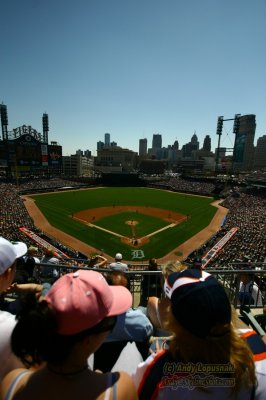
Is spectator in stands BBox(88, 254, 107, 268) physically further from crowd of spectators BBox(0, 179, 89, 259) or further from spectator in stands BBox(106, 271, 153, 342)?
crowd of spectators BBox(0, 179, 89, 259)

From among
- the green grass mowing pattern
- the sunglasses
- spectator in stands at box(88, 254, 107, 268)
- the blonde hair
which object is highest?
the sunglasses

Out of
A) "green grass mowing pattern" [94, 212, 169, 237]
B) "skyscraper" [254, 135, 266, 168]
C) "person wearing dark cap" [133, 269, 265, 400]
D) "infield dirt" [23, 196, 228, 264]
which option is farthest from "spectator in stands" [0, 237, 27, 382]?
"skyscraper" [254, 135, 266, 168]

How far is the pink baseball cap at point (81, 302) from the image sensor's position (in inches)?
56.0

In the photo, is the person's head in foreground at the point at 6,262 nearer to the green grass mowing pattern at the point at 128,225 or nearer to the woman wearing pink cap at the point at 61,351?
the woman wearing pink cap at the point at 61,351

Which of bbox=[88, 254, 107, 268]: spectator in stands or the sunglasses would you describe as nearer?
the sunglasses

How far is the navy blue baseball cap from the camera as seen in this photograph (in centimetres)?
165

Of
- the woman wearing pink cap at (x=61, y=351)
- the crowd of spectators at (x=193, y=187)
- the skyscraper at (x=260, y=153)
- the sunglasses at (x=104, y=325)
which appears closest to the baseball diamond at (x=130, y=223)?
the crowd of spectators at (x=193, y=187)

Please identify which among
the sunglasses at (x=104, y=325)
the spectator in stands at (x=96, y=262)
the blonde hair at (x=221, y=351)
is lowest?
the spectator in stands at (x=96, y=262)

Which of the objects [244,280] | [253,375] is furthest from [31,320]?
[244,280]

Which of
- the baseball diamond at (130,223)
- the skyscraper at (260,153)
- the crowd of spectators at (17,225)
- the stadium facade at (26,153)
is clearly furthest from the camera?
the skyscraper at (260,153)

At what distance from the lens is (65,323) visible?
1411 mm

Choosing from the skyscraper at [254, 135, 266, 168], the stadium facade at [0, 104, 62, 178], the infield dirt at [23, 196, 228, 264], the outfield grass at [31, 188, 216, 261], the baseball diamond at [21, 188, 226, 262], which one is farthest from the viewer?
the skyscraper at [254, 135, 266, 168]

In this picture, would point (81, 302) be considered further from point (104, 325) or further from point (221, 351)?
point (221, 351)

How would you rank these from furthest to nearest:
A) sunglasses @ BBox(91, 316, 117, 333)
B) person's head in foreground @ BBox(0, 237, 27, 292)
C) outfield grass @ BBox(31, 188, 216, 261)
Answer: outfield grass @ BBox(31, 188, 216, 261)
person's head in foreground @ BBox(0, 237, 27, 292)
sunglasses @ BBox(91, 316, 117, 333)
